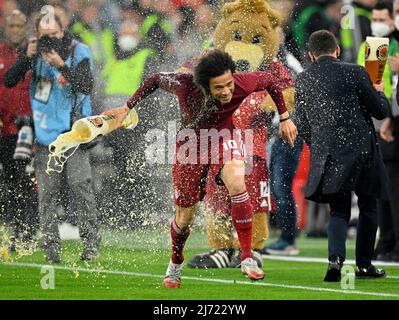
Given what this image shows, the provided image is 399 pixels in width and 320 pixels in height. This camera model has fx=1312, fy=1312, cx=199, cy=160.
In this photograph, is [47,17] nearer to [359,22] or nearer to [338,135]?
[338,135]

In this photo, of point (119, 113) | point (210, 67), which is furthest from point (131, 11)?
point (210, 67)

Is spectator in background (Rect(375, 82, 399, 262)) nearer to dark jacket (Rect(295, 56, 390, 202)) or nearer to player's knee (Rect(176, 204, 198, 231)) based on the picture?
dark jacket (Rect(295, 56, 390, 202))

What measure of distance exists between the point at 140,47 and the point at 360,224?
4.60 m

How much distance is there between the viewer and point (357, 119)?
1047 centimetres

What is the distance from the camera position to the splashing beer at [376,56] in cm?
1052

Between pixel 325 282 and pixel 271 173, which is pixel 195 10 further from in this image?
pixel 325 282

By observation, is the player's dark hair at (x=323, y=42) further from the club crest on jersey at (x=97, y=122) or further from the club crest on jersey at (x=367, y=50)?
the club crest on jersey at (x=97, y=122)

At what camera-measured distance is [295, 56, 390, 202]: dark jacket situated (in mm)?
10391

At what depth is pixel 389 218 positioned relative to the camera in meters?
13.5

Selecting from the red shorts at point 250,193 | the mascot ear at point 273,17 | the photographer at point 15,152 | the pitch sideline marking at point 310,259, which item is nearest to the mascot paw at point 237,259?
the red shorts at point 250,193

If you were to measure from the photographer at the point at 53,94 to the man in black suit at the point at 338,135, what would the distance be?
259cm

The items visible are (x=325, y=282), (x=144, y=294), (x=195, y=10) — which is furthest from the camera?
(x=195, y=10)
